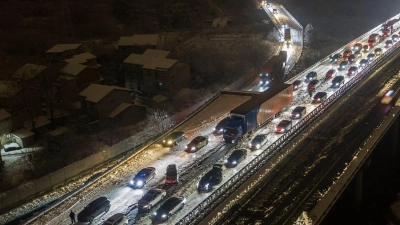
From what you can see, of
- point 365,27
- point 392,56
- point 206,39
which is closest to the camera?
point 392,56

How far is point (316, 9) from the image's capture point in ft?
293

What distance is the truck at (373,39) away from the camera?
53.5m

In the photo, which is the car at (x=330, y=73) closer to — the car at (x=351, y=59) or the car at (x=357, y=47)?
the car at (x=351, y=59)

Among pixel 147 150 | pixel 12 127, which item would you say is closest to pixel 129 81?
pixel 12 127

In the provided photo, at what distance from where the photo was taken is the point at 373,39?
2124 inches

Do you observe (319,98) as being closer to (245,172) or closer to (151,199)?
(245,172)

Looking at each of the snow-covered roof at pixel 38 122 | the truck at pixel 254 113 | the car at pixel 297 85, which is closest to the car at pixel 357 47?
the car at pixel 297 85

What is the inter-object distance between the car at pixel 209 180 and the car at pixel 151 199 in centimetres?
198

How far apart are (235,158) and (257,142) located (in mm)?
2783

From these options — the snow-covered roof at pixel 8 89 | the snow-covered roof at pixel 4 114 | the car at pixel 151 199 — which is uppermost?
the snow-covered roof at pixel 8 89

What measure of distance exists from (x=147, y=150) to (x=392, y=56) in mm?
30758

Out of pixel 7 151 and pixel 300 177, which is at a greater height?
pixel 300 177

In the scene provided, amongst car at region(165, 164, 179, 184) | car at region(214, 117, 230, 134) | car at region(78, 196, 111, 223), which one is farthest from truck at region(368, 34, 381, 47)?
car at region(78, 196, 111, 223)

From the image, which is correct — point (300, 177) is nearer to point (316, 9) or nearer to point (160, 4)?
point (160, 4)
